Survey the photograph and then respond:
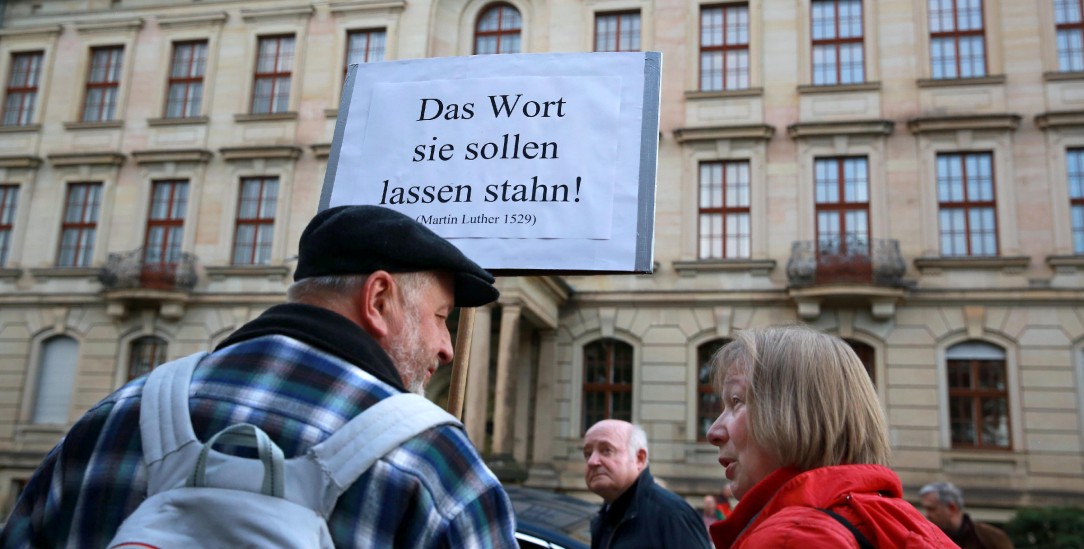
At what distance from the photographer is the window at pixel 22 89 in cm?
2475

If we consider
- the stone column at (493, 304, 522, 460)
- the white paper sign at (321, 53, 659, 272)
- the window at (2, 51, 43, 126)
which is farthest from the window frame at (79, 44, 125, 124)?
the white paper sign at (321, 53, 659, 272)

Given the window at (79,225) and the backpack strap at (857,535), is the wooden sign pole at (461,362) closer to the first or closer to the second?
the backpack strap at (857,535)

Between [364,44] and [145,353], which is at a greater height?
[364,44]

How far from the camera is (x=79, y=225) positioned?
23281 mm

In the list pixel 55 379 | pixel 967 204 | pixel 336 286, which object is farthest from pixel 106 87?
pixel 336 286

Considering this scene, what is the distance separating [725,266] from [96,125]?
17827 mm

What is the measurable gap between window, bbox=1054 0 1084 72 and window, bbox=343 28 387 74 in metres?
16.3

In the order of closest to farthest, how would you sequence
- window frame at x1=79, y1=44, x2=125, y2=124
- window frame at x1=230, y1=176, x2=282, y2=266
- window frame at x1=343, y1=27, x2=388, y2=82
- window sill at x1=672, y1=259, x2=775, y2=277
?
window sill at x1=672, y1=259, x2=775, y2=277 → window frame at x1=230, y1=176, x2=282, y2=266 → window frame at x1=343, y1=27, x2=388, y2=82 → window frame at x1=79, y1=44, x2=125, y2=124

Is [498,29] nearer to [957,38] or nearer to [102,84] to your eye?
[957,38]

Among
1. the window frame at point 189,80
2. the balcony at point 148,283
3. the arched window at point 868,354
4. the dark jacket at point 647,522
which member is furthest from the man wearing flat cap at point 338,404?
the window frame at point 189,80

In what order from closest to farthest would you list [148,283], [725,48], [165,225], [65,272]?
[725,48], [148,283], [65,272], [165,225]

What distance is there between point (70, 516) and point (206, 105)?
2373 cm

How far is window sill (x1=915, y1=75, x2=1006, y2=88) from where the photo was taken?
18.9 m

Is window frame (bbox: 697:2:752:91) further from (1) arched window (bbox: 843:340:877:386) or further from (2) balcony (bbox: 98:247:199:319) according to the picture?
(2) balcony (bbox: 98:247:199:319)
